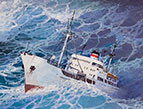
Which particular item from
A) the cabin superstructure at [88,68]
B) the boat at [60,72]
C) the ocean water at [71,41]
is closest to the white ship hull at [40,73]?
the boat at [60,72]

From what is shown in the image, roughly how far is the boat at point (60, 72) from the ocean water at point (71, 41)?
0.25 m

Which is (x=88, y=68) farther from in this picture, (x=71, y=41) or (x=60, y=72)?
(x=71, y=41)

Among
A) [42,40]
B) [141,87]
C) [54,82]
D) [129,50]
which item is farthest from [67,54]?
[141,87]

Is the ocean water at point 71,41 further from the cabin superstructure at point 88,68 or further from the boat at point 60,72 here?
the cabin superstructure at point 88,68

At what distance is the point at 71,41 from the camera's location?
381 inches

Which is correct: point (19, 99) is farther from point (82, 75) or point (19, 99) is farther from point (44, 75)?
point (82, 75)

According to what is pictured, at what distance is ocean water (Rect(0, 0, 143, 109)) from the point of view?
23.3ft

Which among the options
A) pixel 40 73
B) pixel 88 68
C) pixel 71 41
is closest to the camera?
pixel 40 73

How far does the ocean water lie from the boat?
252mm

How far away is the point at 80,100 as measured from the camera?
6914 millimetres

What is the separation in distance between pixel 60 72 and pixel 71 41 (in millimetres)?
2630

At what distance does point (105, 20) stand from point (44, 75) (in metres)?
4.24

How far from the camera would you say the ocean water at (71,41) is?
7105mm

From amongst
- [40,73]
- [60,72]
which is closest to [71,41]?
[60,72]
